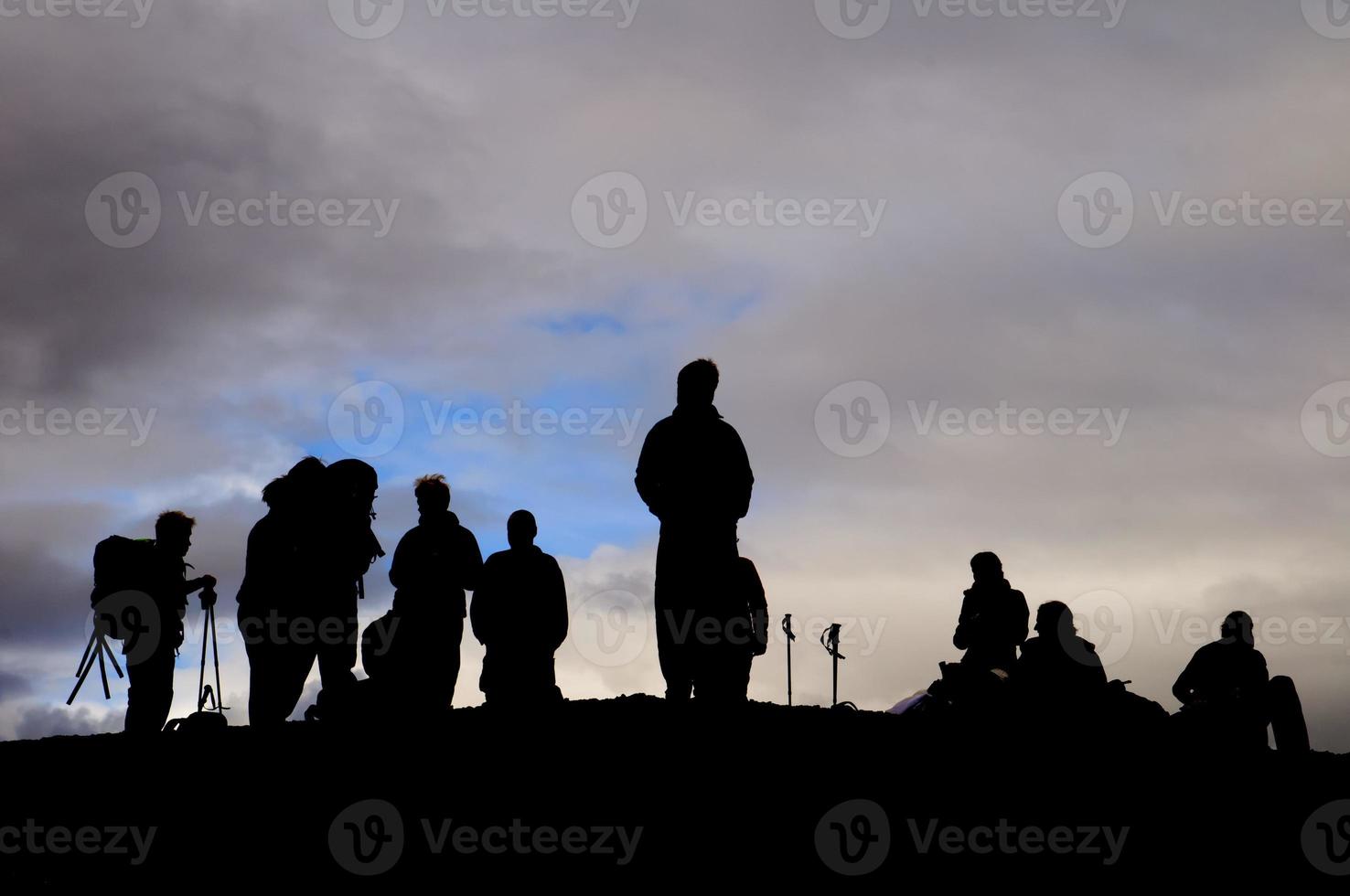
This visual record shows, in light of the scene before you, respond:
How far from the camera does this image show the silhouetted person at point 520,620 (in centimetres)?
1090

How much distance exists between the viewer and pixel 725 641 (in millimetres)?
10375

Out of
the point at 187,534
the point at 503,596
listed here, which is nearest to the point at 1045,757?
the point at 503,596

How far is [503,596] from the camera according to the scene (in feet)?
35.9

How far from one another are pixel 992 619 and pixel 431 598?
5046 millimetres

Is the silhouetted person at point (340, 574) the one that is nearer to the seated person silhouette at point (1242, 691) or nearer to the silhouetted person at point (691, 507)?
the silhouetted person at point (691, 507)

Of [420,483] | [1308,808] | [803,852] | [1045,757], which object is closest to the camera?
[803,852]

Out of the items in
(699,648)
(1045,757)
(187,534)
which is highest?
(187,534)

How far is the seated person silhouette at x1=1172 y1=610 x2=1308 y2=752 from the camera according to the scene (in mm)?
11211

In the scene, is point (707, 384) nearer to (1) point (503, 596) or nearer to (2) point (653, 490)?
(2) point (653, 490)

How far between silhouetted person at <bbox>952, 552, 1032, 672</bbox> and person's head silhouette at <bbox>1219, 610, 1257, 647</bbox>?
1.72m

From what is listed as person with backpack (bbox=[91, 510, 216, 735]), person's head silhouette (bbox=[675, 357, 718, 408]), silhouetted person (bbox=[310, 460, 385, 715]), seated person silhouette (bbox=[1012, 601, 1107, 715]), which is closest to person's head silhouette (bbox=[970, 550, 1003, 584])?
seated person silhouette (bbox=[1012, 601, 1107, 715])

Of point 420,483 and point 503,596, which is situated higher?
point 420,483

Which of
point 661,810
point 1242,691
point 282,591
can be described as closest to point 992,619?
point 1242,691

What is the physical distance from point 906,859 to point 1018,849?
2.45 feet
